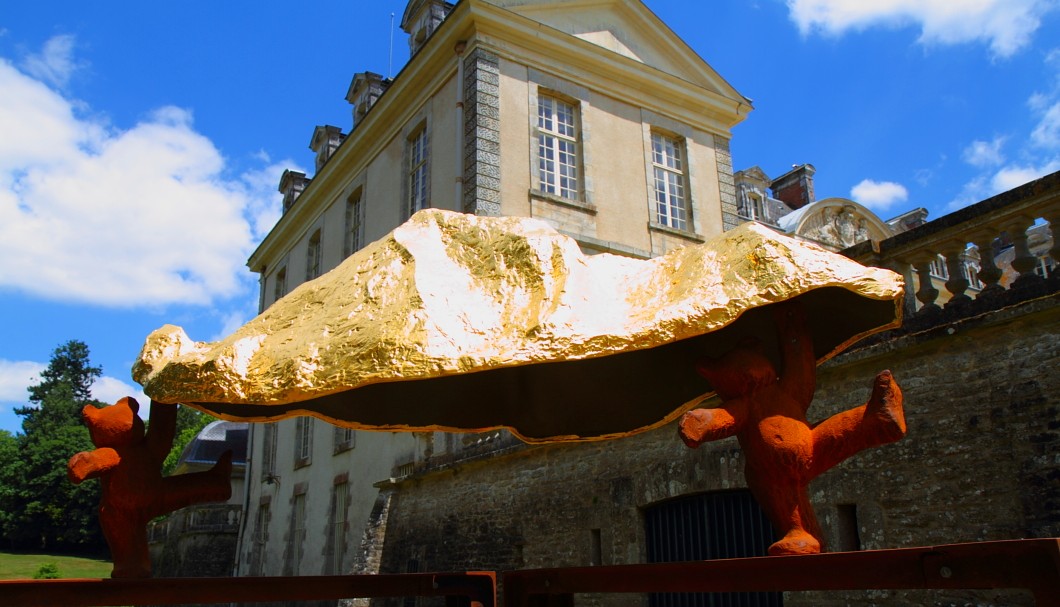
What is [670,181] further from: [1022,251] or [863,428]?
[863,428]

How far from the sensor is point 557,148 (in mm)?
14203

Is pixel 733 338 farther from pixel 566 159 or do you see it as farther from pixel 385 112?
pixel 385 112

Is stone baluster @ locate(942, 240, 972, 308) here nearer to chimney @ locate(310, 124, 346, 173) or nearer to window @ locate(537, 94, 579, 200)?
window @ locate(537, 94, 579, 200)

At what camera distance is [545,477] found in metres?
10.1

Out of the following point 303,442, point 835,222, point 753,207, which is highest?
point 753,207

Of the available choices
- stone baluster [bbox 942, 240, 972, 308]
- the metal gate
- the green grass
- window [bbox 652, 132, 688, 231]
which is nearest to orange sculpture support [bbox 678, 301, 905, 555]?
stone baluster [bbox 942, 240, 972, 308]

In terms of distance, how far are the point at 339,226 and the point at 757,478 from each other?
17.2 metres

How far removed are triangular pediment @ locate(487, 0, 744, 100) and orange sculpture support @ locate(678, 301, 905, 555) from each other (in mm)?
12998

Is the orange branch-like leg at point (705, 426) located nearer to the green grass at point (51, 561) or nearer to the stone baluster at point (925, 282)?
the stone baluster at point (925, 282)

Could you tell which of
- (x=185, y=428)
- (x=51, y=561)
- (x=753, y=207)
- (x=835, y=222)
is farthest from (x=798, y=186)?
(x=185, y=428)

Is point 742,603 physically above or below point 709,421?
below

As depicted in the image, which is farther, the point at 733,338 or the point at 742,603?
the point at 742,603

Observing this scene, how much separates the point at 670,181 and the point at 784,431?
13.6m

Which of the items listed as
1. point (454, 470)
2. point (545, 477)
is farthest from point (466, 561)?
point (545, 477)
